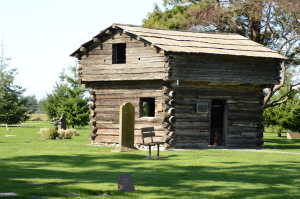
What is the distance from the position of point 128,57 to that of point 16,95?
33.5 meters

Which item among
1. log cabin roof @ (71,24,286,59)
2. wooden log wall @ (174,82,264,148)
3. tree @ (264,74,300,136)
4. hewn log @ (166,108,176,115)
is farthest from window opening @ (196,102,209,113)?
tree @ (264,74,300,136)

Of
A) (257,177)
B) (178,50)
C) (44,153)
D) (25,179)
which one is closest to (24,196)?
(25,179)

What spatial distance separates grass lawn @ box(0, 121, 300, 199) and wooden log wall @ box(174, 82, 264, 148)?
4404 millimetres

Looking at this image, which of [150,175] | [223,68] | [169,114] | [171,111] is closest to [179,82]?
[171,111]

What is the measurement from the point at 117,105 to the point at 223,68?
5.86 metres

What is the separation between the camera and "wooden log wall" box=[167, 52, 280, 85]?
24.9m

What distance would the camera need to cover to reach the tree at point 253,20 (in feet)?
116

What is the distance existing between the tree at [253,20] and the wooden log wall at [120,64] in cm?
1205

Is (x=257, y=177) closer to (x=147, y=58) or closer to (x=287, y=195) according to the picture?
(x=287, y=195)

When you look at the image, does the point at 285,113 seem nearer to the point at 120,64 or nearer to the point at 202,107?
the point at 202,107

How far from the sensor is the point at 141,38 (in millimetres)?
25281

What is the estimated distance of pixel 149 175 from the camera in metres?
14.9

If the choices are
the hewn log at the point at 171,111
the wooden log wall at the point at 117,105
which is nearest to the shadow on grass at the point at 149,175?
the hewn log at the point at 171,111

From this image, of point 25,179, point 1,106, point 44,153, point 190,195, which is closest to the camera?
point 190,195
